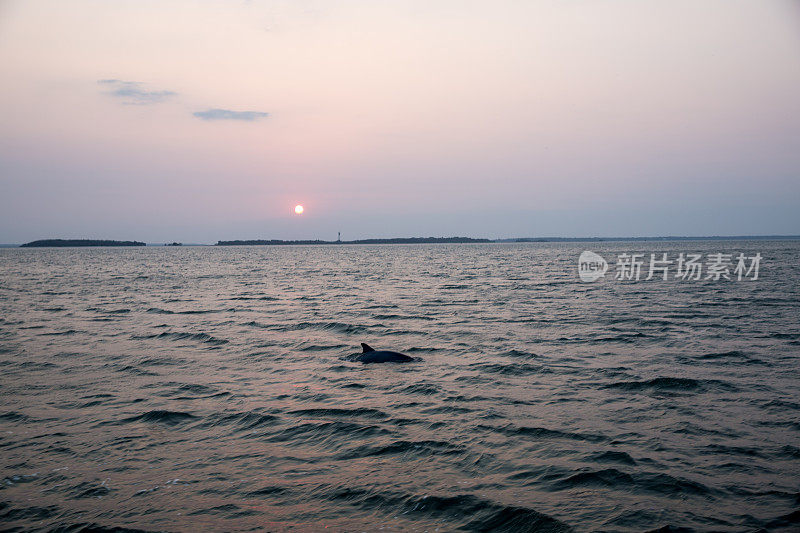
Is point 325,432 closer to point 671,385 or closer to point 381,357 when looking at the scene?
point 381,357

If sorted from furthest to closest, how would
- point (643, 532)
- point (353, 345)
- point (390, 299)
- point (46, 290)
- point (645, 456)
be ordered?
point (46, 290) → point (390, 299) → point (353, 345) → point (645, 456) → point (643, 532)

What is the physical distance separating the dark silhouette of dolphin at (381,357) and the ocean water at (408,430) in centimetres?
47

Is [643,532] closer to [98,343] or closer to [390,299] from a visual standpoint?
[98,343]

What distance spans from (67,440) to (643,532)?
10.5m

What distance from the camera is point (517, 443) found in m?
10.3

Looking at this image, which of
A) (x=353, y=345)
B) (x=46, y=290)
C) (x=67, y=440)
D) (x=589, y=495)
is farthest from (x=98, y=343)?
(x=46, y=290)

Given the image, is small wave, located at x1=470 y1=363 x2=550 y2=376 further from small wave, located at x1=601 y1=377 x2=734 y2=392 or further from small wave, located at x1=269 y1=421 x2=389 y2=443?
small wave, located at x1=269 y1=421 x2=389 y2=443

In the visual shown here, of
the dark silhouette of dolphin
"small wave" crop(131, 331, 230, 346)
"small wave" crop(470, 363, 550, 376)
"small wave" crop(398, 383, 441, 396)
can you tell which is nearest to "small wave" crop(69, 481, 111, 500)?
"small wave" crop(398, 383, 441, 396)

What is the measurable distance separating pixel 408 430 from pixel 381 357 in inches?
263

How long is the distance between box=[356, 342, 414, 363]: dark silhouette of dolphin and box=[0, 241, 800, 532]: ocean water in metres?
0.47

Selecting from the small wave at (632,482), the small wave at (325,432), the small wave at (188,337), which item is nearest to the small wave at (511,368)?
the small wave at (325,432)

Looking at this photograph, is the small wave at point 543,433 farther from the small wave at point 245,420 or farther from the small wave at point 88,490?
the small wave at point 88,490

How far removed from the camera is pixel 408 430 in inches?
440

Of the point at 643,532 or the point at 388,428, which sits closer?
the point at 643,532
